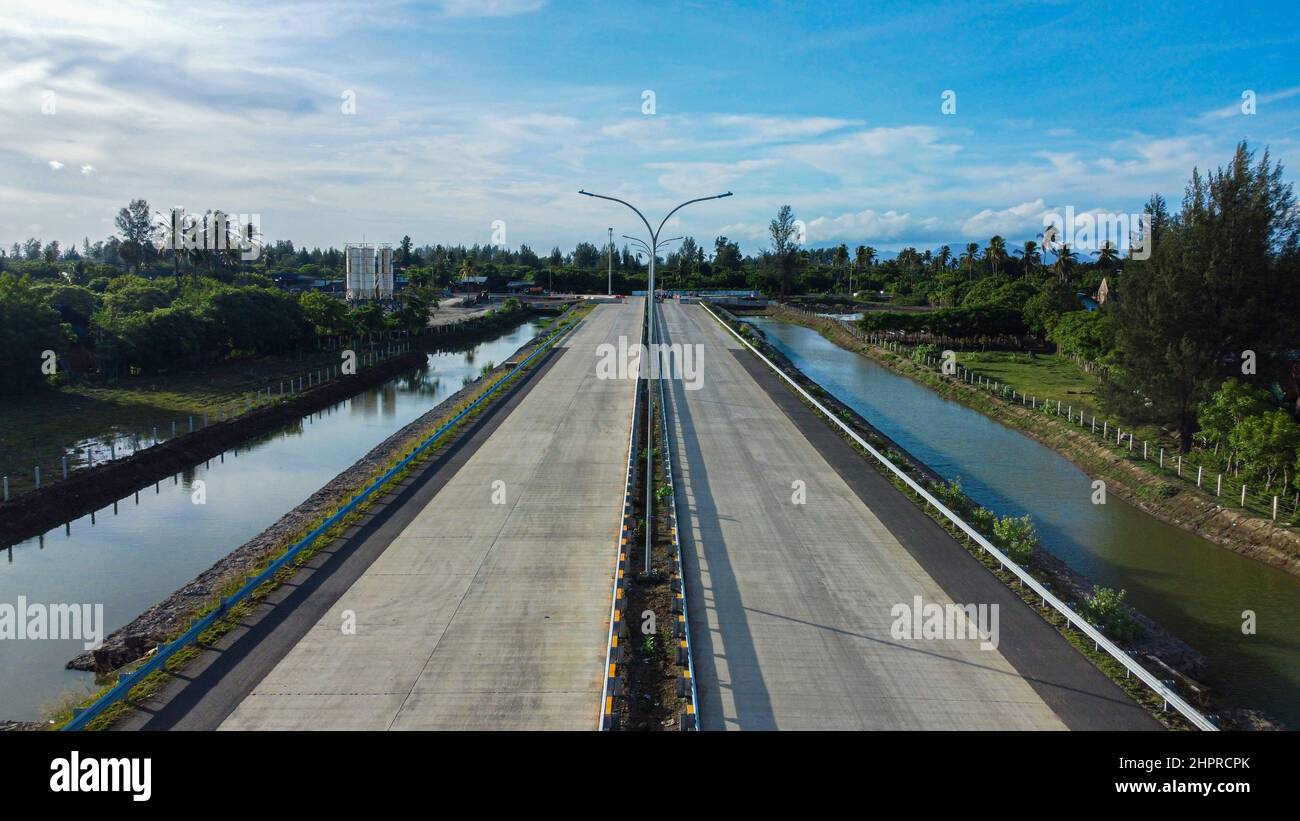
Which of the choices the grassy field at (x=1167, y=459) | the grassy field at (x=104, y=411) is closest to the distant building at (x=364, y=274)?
the grassy field at (x=104, y=411)

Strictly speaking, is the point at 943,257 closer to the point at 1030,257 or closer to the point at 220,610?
the point at 1030,257

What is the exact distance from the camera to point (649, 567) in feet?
57.9

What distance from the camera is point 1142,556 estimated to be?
2291cm

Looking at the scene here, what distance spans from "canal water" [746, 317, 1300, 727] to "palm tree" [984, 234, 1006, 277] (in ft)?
250

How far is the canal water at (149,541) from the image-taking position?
1600cm

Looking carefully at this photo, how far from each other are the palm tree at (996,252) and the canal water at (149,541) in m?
91.4

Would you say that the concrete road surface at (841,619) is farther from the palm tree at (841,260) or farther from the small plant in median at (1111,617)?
the palm tree at (841,260)

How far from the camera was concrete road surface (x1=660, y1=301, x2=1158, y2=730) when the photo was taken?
12.7 metres

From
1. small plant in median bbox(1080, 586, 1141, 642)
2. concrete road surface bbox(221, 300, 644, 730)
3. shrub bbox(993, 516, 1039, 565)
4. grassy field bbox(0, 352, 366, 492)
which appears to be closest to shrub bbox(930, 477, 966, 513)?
shrub bbox(993, 516, 1039, 565)

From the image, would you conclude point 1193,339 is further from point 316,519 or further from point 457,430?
point 316,519

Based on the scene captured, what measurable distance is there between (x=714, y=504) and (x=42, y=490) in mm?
18912

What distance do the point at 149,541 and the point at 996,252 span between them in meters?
108

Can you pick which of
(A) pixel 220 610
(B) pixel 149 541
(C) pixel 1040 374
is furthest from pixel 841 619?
(C) pixel 1040 374
